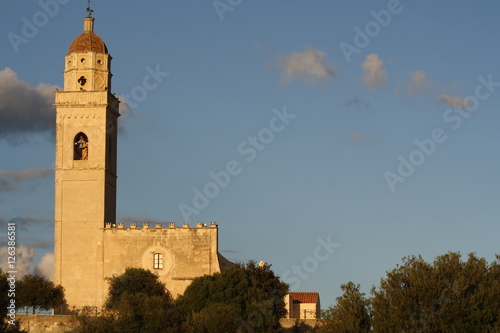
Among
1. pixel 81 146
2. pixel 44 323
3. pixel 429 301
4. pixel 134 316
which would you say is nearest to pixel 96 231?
pixel 81 146

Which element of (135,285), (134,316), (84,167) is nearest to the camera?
(134,316)

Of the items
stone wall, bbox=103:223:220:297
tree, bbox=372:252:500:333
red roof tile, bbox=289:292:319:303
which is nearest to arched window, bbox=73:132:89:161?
stone wall, bbox=103:223:220:297

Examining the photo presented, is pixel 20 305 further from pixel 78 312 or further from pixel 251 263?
pixel 251 263

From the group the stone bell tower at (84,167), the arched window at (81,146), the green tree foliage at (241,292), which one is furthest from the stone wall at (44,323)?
the arched window at (81,146)

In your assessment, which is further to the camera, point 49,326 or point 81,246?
point 81,246

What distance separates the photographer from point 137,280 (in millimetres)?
77188

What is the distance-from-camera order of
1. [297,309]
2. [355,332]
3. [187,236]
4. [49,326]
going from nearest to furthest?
1. [355,332]
2. [49,326]
3. [187,236]
4. [297,309]

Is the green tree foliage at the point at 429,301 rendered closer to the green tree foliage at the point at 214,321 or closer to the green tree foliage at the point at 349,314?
the green tree foliage at the point at 349,314

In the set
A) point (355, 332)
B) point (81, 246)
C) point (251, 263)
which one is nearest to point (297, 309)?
point (251, 263)

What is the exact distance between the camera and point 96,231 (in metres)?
79.8

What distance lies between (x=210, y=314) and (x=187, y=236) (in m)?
11.3

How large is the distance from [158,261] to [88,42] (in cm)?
1581

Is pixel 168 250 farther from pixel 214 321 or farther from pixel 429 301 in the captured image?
pixel 429 301

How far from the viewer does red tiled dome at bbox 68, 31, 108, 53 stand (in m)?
83.2
